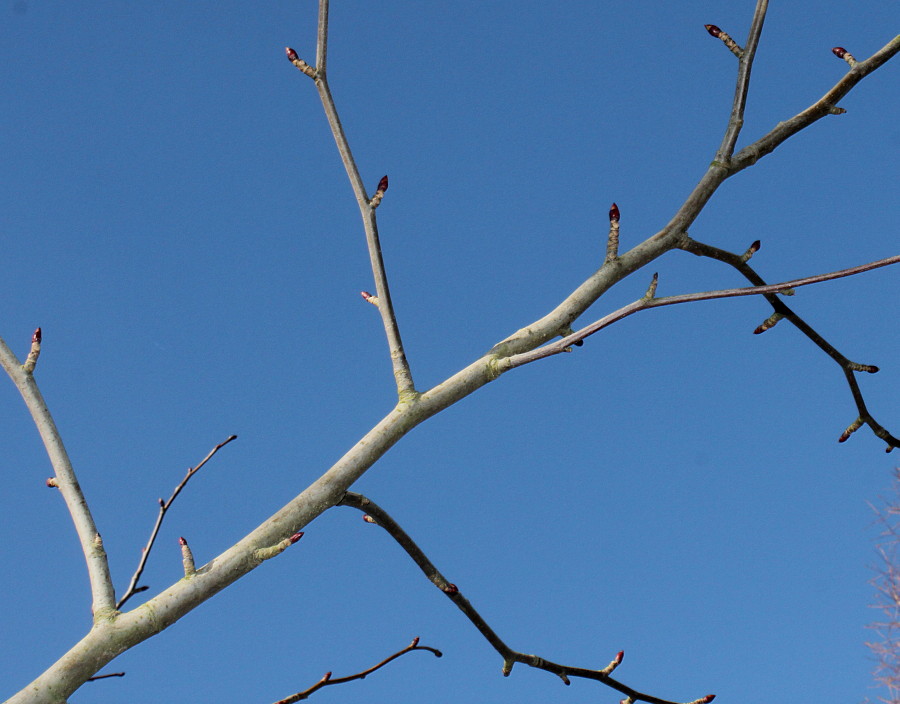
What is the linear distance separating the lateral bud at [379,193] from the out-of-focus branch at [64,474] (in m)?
0.85

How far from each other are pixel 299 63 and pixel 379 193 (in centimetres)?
38

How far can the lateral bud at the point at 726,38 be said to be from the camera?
214 cm

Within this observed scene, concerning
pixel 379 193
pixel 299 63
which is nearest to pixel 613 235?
pixel 379 193

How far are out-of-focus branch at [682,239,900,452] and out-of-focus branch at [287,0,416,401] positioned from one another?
2.50 feet

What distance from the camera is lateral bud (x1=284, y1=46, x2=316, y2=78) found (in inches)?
77.9

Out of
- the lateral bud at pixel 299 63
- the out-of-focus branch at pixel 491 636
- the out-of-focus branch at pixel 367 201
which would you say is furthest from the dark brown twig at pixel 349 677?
the lateral bud at pixel 299 63

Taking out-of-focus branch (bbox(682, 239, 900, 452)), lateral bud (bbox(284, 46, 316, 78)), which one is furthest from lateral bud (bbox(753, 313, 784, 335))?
lateral bud (bbox(284, 46, 316, 78))

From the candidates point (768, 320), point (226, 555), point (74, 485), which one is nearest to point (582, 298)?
point (768, 320)

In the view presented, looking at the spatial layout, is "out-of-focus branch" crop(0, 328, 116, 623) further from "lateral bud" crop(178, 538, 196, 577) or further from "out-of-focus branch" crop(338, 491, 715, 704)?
"out-of-focus branch" crop(338, 491, 715, 704)

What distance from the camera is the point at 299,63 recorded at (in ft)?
6.54

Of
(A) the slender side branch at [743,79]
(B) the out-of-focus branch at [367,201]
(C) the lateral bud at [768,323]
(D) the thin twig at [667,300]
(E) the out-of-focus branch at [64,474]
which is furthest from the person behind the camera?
(C) the lateral bud at [768,323]

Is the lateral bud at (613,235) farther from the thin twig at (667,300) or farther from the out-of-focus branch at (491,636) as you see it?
the out-of-focus branch at (491,636)

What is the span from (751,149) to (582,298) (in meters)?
0.62

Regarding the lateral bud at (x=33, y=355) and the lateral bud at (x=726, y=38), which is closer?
the lateral bud at (x=33, y=355)
